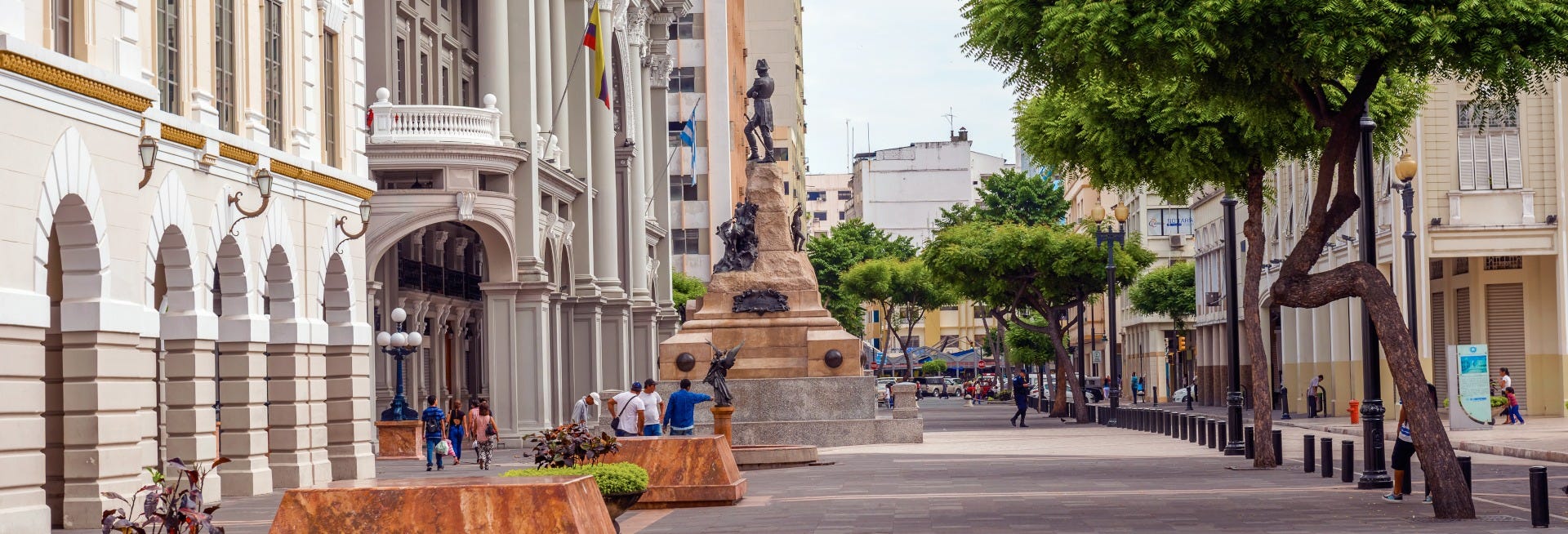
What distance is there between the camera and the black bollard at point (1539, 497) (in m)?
16.6

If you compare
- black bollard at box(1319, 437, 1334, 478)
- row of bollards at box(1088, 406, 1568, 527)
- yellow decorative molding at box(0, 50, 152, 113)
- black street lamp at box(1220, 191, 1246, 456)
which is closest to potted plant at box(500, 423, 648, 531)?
yellow decorative molding at box(0, 50, 152, 113)

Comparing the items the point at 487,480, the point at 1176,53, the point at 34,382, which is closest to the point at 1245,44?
the point at 1176,53

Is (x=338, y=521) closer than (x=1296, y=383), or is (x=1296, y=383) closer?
(x=338, y=521)

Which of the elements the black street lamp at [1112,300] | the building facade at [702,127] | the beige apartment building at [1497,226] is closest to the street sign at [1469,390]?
the beige apartment building at [1497,226]

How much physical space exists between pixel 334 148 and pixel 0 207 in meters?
12.6

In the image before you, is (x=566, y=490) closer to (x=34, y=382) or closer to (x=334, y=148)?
(x=34, y=382)

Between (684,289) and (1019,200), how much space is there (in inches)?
601

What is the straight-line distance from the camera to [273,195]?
1070 inches

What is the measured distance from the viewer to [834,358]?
41312 millimetres

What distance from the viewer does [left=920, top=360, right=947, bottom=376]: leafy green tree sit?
13550cm

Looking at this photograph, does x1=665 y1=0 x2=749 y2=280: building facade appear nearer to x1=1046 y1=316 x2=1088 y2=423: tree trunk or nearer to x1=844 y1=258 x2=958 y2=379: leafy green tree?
x1=844 y1=258 x2=958 y2=379: leafy green tree

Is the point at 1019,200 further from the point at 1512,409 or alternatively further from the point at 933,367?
the point at 933,367

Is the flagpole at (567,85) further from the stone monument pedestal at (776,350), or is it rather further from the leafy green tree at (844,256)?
the leafy green tree at (844,256)

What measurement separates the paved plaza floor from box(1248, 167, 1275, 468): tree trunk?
0.62 meters
